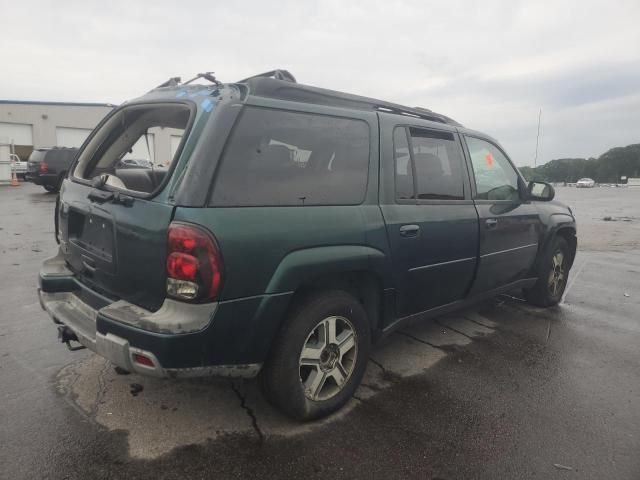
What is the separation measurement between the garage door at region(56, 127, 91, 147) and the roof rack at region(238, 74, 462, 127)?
38.1 m

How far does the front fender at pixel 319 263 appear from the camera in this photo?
90.0 inches

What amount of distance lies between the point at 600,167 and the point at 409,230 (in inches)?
4741

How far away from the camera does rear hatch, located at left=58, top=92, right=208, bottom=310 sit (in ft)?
7.16

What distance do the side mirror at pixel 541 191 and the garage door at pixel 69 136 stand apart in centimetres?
3805

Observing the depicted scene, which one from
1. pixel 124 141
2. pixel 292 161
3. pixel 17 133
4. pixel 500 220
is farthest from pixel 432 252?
pixel 17 133

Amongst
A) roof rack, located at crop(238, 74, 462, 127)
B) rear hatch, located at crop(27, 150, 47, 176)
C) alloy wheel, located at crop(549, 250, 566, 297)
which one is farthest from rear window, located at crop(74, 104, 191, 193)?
rear hatch, located at crop(27, 150, 47, 176)

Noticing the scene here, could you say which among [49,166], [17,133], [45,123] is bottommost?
[49,166]

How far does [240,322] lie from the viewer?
2209 mm

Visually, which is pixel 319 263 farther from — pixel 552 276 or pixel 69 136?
pixel 69 136

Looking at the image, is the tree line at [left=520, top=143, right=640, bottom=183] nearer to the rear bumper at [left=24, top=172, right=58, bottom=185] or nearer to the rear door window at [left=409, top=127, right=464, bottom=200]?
the rear bumper at [left=24, top=172, right=58, bottom=185]

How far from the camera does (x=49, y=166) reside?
15977 millimetres

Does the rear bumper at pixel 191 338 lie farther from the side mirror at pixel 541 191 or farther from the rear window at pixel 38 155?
the rear window at pixel 38 155

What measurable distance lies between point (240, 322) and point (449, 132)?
94.0 inches

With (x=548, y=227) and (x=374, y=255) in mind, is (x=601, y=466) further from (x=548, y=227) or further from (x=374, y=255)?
(x=548, y=227)
